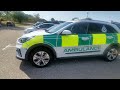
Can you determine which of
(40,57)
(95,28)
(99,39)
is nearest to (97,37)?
(99,39)

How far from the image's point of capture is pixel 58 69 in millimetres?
5137

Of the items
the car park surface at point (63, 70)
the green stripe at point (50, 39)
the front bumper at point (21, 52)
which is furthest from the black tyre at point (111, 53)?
the front bumper at point (21, 52)

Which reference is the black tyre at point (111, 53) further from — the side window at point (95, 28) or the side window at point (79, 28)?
the side window at point (79, 28)

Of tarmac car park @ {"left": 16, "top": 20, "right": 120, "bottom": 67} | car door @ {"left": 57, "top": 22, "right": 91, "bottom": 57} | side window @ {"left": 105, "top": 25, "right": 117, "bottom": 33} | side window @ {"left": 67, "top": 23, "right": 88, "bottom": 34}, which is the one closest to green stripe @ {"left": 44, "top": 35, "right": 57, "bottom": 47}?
tarmac car park @ {"left": 16, "top": 20, "right": 120, "bottom": 67}

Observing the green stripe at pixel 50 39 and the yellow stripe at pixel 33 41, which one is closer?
the yellow stripe at pixel 33 41

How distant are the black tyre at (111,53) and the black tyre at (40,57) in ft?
7.41

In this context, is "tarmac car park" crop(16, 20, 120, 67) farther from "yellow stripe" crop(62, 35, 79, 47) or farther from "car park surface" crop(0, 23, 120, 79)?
"car park surface" crop(0, 23, 120, 79)

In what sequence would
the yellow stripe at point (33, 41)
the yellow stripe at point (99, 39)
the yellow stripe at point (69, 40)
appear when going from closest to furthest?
1. the yellow stripe at point (33, 41)
2. the yellow stripe at point (69, 40)
3. the yellow stripe at point (99, 39)

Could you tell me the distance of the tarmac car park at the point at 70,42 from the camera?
505cm

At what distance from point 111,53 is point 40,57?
2.82m

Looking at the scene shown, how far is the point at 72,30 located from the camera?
18.2ft

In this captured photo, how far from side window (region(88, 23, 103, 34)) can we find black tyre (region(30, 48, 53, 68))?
69.0 inches

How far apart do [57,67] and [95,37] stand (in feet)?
5.71
